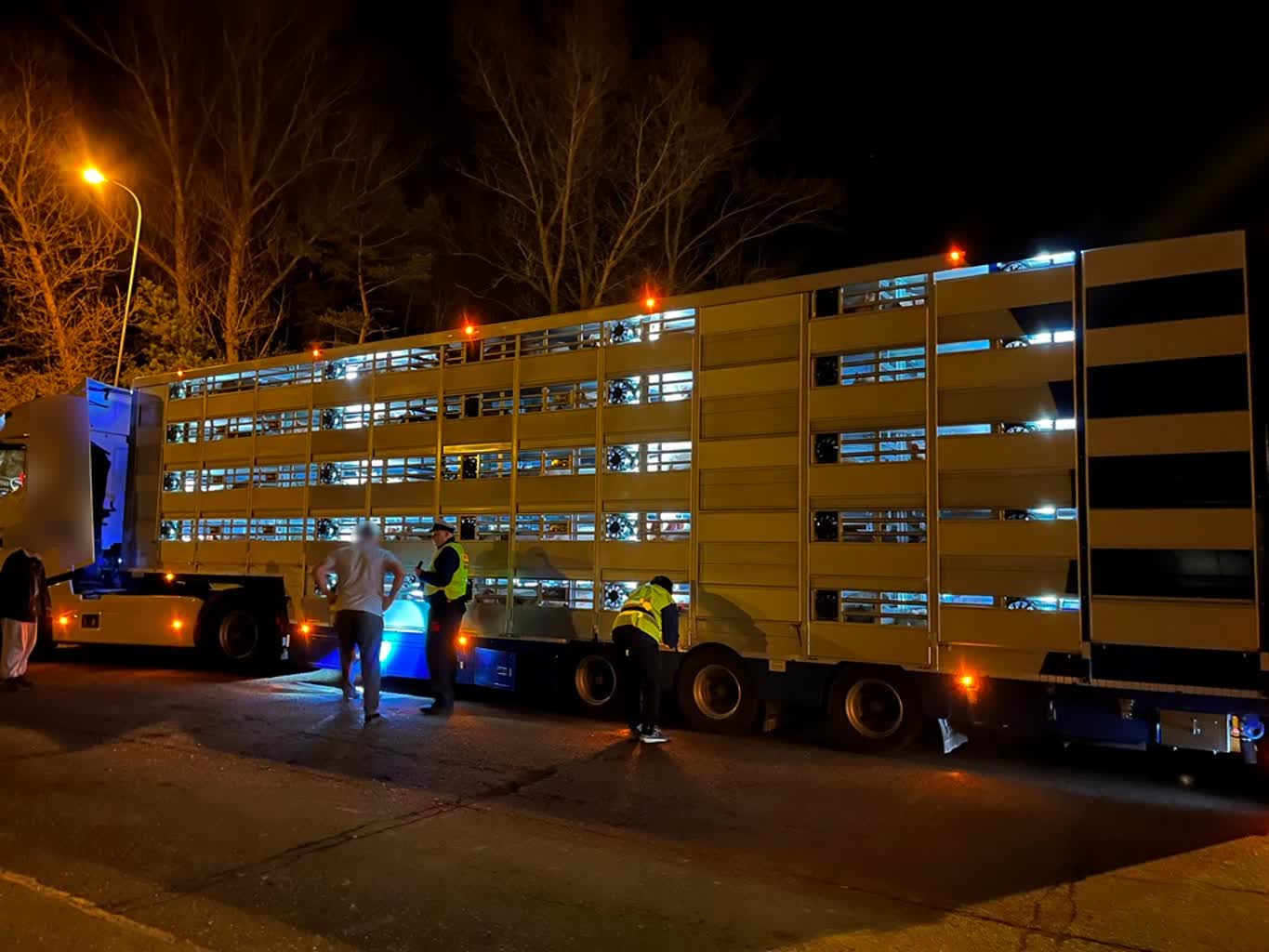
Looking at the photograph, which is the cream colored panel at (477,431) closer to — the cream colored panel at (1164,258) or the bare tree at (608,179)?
the cream colored panel at (1164,258)

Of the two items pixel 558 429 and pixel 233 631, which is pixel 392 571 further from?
pixel 233 631

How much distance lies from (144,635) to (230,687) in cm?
252

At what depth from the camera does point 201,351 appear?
69.9 ft

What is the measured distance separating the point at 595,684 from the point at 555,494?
1.78m

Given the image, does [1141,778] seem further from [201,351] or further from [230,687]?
[201,351]

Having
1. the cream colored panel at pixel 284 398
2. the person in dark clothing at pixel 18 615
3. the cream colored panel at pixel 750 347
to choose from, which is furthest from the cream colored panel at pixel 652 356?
the person in dark clothing at pixel 18 615

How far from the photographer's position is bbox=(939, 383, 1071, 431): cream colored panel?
638 cm

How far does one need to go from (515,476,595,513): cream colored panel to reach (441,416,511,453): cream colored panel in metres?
0.51

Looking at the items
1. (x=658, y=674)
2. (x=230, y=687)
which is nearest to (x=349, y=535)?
(x=230, y=687)

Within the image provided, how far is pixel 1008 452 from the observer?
21.3 feet

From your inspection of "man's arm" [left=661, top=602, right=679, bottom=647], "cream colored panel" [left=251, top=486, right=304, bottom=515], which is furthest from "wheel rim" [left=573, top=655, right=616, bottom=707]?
"cream colored panel" [left=251, top=486, right=304, bottom=515]

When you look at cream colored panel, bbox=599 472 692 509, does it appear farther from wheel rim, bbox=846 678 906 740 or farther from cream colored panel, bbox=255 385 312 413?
cream colored panel, bbox=255 385 312 413

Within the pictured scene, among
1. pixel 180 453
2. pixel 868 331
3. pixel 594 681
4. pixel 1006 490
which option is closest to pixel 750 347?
pixel 868 331

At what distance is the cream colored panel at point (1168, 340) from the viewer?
19.2 feet
